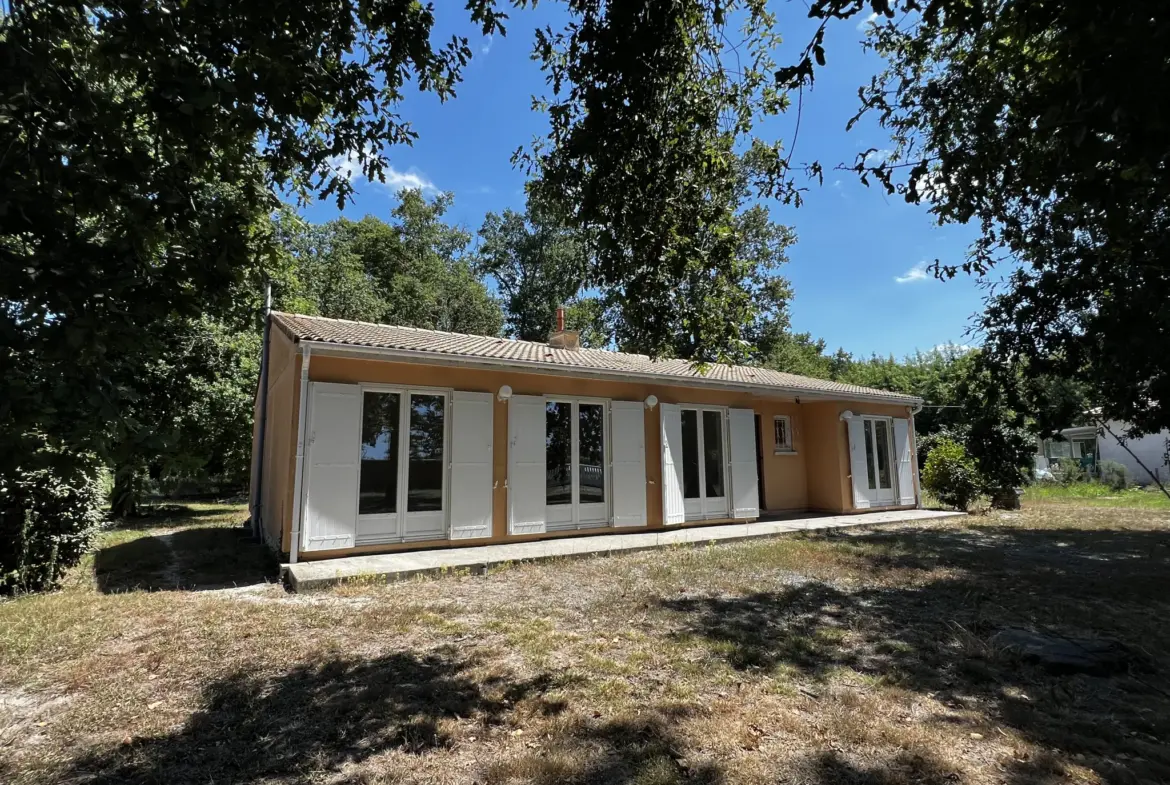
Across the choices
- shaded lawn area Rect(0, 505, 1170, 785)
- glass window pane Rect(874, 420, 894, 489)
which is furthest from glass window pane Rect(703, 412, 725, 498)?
glass window pane Rect(874, 420, 894, 489)

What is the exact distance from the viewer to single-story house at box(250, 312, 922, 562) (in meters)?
7.30

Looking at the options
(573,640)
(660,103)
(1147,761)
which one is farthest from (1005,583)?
(660,103)

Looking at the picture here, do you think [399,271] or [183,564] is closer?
[183,564]

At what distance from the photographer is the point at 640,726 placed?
3189mm

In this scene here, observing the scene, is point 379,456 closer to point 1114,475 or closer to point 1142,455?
point 1114,475

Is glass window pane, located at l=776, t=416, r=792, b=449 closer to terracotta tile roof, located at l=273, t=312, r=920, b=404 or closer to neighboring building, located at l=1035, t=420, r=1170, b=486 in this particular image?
terracotta tile roof, located at l=273, t=312, r=920, b=404

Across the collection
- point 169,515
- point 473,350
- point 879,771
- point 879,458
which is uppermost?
point 473,350

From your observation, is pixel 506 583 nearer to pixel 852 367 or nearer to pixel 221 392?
pixel 221 392

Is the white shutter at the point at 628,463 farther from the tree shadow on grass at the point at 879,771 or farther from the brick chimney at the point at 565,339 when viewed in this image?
the tree shadow on grass at the point at 879,771

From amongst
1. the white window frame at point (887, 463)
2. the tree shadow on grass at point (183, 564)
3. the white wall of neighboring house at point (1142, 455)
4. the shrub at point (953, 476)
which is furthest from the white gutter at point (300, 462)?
the white wall of neighboring house at point (1142, 455)

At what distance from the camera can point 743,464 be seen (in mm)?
11180

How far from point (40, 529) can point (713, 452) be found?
374 inches

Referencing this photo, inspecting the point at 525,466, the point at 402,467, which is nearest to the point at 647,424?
the point at 525,466

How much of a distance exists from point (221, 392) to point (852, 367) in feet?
116
